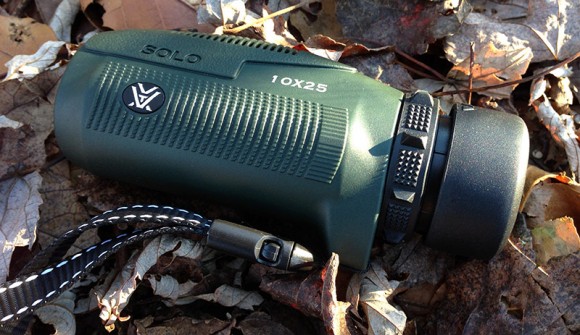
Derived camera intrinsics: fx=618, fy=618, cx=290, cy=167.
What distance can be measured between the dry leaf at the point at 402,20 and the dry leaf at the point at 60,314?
142cm

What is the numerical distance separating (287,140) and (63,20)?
1.29 meters

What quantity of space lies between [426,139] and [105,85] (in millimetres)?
973

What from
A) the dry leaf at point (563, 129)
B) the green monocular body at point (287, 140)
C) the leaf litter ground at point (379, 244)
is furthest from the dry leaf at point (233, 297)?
the dry leaf at point (563, 129)

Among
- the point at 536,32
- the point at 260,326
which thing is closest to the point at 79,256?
the point at 260,326

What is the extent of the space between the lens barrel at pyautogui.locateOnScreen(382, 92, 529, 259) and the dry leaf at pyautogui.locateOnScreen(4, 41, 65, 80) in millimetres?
1370

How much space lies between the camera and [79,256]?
1959 mm

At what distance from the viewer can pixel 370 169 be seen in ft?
5.79

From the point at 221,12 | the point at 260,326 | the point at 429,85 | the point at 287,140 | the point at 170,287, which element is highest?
the point at 221,12

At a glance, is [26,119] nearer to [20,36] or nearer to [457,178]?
A: [20,36]

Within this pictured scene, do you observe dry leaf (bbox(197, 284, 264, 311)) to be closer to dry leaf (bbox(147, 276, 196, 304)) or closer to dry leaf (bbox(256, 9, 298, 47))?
dry leaf (bbox(147, 276, 196, 304))

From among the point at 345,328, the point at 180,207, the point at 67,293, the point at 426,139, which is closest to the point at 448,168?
the point at 426,139

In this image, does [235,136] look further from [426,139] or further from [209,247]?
[426,139]

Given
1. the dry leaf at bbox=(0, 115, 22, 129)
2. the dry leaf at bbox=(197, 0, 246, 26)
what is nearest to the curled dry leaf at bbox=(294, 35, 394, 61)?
the dry leaf at bbox=(197, 0, 246, 26)

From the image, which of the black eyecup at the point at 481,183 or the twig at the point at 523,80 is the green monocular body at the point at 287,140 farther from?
the twig at the point at 523,80
